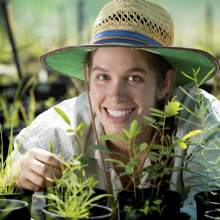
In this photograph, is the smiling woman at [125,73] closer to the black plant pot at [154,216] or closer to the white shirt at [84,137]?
the white shirt at [84,137]

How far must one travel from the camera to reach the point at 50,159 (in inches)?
37.7

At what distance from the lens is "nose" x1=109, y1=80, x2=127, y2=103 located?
1305mm

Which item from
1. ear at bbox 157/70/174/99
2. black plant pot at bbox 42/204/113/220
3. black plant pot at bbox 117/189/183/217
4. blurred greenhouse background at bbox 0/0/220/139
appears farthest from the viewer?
blurred greenhouse background at bbox 0/0/220/139

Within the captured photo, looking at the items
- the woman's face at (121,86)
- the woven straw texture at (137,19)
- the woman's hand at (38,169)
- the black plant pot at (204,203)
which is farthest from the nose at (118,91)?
the black plant pot at (204,203)

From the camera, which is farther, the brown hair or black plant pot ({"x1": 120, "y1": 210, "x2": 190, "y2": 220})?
the brown hair

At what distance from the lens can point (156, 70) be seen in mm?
1479

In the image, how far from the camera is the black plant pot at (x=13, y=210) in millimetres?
684

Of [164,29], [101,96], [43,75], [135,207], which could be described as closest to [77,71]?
[101,96]

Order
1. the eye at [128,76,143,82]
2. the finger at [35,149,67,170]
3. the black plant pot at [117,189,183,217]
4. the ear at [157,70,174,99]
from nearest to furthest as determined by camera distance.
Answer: the black plant pot at [117,189,183,217]
the finger at [35,149,67,170]
the eye at [128,76,143,82]
the ear at [157,70,174,99]

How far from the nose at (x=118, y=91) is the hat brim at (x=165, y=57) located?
20 centimetres

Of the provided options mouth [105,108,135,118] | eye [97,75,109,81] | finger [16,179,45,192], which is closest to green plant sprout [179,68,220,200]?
mouth [105,108,135,118]

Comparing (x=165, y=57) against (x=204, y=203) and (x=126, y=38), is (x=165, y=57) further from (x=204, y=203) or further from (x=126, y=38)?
(x=204, y=203)

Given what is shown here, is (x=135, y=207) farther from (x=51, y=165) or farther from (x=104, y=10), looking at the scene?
(x=104, y=10)

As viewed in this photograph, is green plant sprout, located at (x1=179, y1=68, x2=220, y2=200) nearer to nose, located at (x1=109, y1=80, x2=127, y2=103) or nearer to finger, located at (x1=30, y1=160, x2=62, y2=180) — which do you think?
nose, located at (x1=109, y1=80, x2=127, y2=103)
